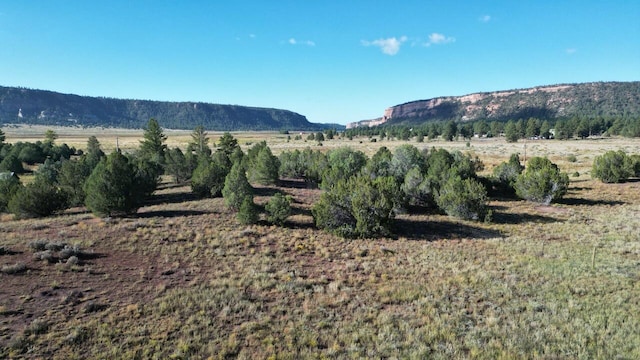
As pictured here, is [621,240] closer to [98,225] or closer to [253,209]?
[253,209]

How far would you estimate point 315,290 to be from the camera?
15.1 m

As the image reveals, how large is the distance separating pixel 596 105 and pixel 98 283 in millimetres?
229305

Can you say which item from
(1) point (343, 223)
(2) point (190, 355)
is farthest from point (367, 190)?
(2) point (190, 355)

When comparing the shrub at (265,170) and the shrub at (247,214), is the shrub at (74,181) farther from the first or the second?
the shrub at (265,170)

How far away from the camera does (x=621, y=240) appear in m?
20.8

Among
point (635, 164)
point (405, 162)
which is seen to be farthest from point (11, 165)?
point (635, 164)

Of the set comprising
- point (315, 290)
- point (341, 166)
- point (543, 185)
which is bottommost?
point (315, 290)

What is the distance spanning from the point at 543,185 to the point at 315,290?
1104 inches

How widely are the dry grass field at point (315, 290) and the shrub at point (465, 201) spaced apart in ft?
5.84

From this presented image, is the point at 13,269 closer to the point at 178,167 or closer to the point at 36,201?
the point at 36,201

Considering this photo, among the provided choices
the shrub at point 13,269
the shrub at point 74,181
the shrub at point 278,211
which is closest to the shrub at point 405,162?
the shrub at point 278,211

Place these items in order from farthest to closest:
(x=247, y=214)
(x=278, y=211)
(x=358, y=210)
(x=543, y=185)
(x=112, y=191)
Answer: (x=543, y=185) → (x=112, y=191) → (x=278, y=211) → (x=247, y=214) → (x=358, y=210)

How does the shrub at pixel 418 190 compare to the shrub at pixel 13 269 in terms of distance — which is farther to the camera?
the shrub at pixel 418 190

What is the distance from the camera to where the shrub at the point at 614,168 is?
40438mm
